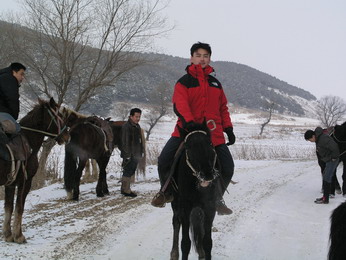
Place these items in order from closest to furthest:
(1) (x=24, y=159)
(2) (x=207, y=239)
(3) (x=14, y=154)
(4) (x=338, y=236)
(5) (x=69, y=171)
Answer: (4) (x=338, y=236) < (2) (x=207, y=239) < (3) (x=14, y=154) < (1) (x=24, y=159) < (5) (x=69, y=171)

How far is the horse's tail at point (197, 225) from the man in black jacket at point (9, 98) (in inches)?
119

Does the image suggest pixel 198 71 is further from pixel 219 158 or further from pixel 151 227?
pixel 151 227

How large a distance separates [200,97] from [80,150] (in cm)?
592

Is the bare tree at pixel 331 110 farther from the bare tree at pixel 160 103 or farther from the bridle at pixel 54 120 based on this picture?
the bridle at pixel 54 120

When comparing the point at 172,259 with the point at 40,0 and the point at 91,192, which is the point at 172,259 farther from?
the point at 40,0

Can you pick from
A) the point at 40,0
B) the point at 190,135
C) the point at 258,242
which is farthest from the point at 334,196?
the point at 40,0

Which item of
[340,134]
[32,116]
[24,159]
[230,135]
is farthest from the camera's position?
[340,134]

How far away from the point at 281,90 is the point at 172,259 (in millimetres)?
179800

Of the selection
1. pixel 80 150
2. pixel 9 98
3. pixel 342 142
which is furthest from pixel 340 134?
pixel 9 98

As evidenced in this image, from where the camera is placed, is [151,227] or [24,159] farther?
[151,227]

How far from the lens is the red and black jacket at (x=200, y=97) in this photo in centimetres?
436

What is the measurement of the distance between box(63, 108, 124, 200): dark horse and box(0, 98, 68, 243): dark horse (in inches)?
102

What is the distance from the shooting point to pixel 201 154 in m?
3.81

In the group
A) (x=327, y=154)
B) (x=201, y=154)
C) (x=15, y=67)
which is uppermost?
(x=15, y=67)
